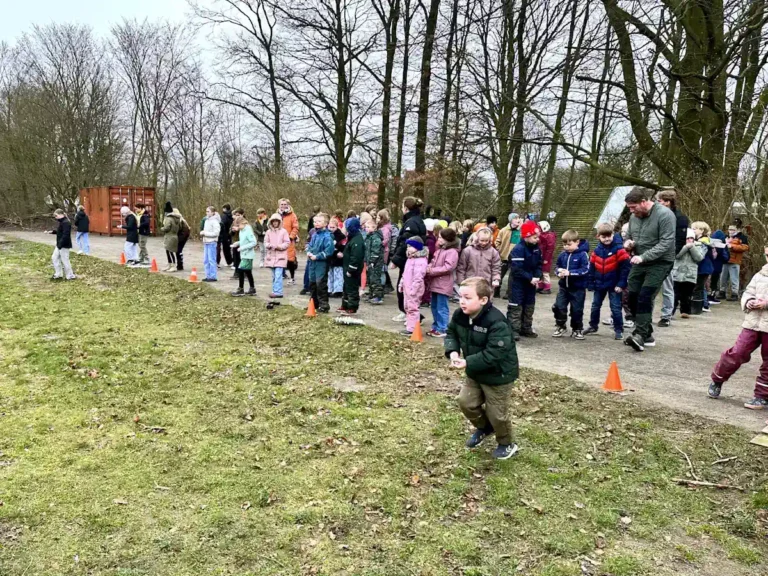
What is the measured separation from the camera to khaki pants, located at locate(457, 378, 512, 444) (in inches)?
184

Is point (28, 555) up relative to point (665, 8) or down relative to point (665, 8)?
down

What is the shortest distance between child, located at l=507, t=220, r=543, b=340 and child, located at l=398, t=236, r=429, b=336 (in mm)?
1334

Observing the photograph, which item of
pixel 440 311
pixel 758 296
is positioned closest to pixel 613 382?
pixel 758 296

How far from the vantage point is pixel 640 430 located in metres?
5.31

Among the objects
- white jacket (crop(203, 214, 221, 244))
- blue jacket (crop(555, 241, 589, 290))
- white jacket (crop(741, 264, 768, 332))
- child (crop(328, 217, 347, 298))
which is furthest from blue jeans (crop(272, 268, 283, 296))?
white jacket (crop(741, 264, 768, 332))

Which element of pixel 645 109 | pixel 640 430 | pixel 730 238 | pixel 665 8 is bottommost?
pixel 640 430

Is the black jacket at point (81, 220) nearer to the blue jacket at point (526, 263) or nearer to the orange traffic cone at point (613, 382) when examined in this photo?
the blue jacket at point (526, 263)

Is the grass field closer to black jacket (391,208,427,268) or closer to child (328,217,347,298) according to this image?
black jacket (391,208,427,268)

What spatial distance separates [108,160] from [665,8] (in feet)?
102

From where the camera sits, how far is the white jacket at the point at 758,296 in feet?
18.3

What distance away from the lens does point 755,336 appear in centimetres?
571

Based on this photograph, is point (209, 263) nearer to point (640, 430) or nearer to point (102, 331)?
point (102, 331)

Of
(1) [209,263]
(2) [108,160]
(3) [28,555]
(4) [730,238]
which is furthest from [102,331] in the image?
(2) [108,160]

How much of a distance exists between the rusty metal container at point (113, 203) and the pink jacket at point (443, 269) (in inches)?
951
